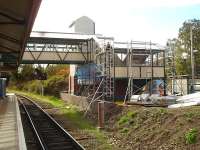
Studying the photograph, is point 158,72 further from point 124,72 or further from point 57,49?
point 57,49

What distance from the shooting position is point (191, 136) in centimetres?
1355

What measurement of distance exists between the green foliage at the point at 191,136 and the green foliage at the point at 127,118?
6.18 metres

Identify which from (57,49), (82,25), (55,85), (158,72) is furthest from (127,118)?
(82,25)

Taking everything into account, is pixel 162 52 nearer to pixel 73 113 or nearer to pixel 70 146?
pixel 73 113

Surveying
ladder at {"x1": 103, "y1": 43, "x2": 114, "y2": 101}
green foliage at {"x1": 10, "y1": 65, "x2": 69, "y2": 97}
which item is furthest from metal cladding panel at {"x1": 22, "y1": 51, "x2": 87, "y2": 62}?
green foliage at {"x1": 10, "y1": 65, "x2": 69, "y2": 97}

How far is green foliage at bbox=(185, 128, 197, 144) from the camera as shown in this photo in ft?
44.1

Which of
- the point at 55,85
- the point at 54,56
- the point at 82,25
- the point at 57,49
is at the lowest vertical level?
the point at 55,85

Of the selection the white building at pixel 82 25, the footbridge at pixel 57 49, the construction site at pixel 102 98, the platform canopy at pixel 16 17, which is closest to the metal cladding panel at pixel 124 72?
the construction site at pixel 102 98

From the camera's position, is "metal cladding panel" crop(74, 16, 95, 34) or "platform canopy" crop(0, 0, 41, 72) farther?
"metal cladding panel" crop(74, 16, 95, 34)

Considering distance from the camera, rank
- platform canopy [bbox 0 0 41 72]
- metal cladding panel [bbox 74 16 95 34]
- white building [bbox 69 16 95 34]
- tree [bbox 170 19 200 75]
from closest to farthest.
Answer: platform canopy [bbox 0 0 41 72], white building [bbox 69 16 95 34], metal cladding panel [bbox 74 16 95 34], tree [bbox 170 19 200 75]

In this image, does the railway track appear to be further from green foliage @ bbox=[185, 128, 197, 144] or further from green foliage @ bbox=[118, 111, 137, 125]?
green foliage @ bbox=[185, 128, 197, 144]

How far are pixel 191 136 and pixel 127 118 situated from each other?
23.8 feet

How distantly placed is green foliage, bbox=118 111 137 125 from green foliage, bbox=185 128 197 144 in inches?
243

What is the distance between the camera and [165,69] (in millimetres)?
34281
